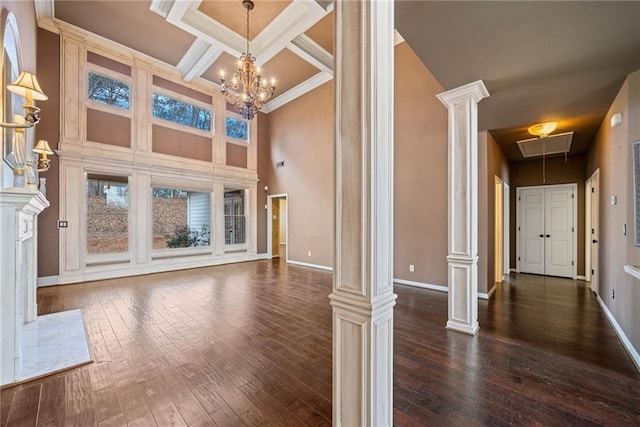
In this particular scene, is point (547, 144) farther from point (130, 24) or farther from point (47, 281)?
point (47, 281)

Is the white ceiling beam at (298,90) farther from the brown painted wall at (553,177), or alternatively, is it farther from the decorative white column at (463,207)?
the brown painted wall at (553,177)

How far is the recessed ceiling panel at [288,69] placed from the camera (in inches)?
244

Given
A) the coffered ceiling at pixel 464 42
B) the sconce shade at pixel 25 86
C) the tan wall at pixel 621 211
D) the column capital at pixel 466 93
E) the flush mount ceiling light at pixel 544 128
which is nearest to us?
the coffered ceiling at pixel 464 42

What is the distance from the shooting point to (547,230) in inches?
240

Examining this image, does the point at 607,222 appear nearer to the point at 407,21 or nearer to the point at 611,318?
the point at 611,318

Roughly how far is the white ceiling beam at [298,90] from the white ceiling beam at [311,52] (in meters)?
0.48

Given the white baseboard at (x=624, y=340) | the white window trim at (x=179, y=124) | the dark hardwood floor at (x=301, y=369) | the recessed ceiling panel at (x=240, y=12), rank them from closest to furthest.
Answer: the dark hardwood floor at (x=301, y=369) < the white baseboard at (x=624, y=340) < the recessed ceiling panel at (x=240, y=12) < the white window trim at (x=179, y=124)

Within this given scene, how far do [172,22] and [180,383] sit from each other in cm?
576

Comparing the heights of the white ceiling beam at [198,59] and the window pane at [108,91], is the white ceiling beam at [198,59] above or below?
above

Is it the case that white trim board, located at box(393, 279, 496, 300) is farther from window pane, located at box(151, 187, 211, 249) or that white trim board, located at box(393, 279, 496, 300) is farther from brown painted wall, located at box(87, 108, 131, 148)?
brown painted wall, located at box(87, 108, 131, 148)

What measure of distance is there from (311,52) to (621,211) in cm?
570

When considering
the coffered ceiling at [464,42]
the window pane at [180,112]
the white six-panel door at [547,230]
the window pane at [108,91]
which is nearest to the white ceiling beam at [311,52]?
the coffered ceiling at [464,42]

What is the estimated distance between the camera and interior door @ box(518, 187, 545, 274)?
20.2ft

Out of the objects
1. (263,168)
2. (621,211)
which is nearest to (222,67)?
(263,168)
